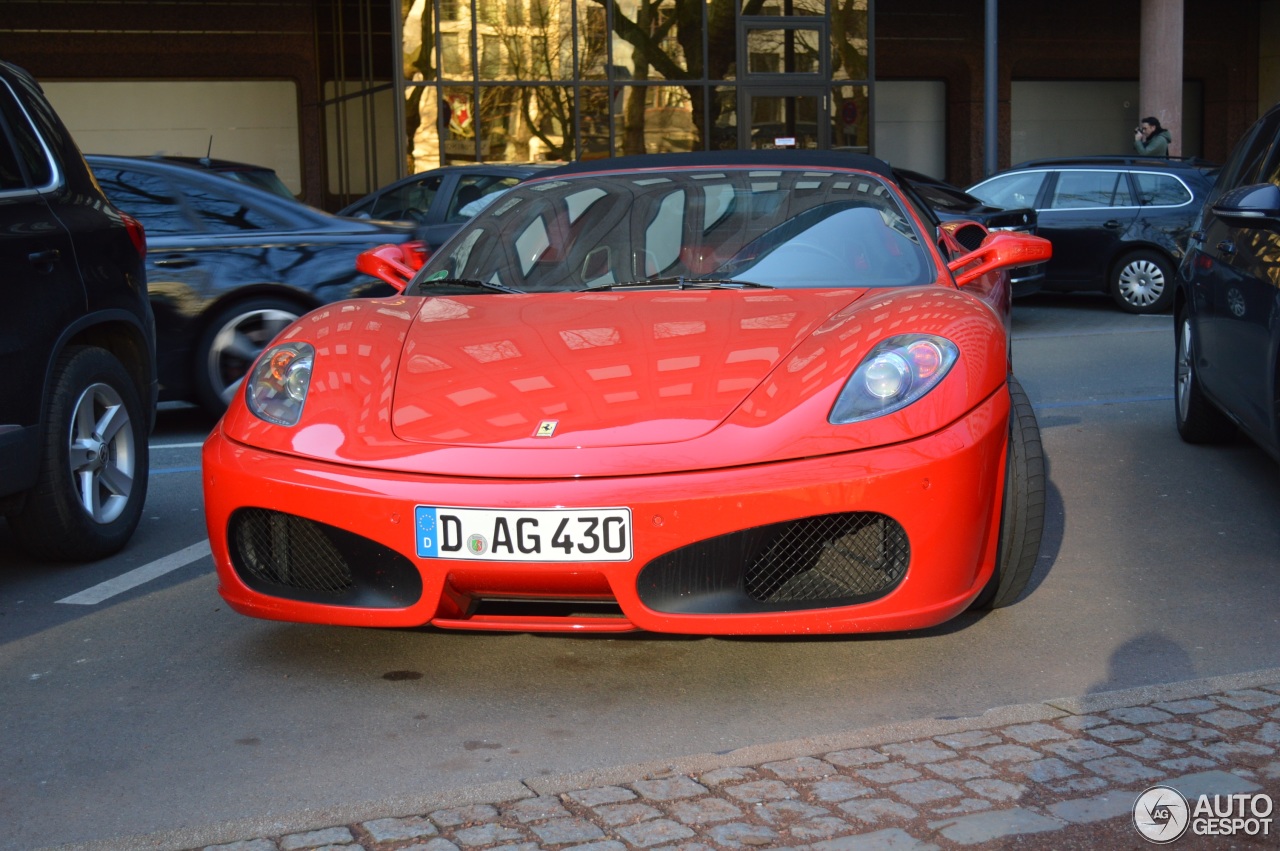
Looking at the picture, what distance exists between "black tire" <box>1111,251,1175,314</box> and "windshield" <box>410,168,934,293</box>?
31.2ft

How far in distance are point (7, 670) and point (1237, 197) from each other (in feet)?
13.8

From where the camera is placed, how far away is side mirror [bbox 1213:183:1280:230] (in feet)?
16.6

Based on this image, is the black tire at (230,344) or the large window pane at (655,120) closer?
the black tire at (230,344)

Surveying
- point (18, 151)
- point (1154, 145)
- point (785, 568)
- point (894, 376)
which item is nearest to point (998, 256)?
point (894, 376)

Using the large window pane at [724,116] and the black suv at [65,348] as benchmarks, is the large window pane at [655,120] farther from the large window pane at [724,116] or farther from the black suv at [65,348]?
the black suv at [65,348]

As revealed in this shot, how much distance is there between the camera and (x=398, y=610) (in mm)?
3559

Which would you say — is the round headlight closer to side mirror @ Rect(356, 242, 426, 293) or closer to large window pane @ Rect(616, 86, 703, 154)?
side mirror @ Rect(356, 242, 426, 293)

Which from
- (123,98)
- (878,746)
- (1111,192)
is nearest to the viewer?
(878,746)

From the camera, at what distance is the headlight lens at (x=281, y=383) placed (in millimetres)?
3914

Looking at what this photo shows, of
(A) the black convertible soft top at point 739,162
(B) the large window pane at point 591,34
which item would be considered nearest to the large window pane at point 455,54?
(B) the large window pane at point 591,34

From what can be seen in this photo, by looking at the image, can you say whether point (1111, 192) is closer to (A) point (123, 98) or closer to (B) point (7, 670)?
(B) point (7, 670)

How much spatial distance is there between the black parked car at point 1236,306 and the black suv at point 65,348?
12.8 ft

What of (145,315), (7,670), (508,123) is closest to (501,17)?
(508,123)

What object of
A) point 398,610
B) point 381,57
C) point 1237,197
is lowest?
point 398,610
